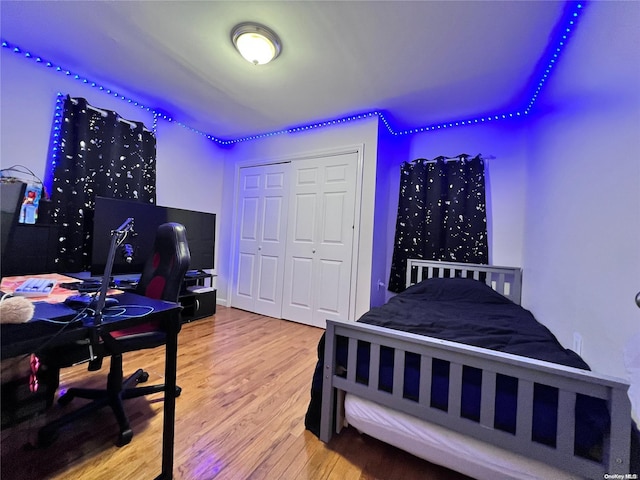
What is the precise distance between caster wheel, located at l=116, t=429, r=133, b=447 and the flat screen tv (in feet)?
4.23

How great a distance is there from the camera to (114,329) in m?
0.90

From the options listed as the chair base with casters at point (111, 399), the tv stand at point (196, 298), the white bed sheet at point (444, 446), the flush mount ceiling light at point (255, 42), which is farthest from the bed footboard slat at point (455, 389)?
the tv stand at point (196, 298)

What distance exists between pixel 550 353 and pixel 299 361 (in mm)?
1657

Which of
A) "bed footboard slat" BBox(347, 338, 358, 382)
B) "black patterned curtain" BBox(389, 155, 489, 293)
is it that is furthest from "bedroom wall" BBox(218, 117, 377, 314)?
"bed footboard slat" BBox(347, 338, 358, 382)

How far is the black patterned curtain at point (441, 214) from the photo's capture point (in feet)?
9.07

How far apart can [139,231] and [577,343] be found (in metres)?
3.50

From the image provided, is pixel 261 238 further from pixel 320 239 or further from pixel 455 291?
pixel 455 291

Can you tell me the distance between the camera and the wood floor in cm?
110

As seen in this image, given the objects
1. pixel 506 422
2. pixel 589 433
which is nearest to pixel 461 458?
pixel 506 422

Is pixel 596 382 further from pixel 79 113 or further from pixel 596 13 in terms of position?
pixel 79 113

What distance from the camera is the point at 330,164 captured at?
3.09m

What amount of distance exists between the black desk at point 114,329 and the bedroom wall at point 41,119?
2.04 m

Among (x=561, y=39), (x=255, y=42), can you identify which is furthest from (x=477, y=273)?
(x=255, y=42)

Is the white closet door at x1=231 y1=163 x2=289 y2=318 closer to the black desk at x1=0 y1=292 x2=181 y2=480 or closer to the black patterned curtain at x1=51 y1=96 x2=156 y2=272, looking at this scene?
the black patterned curtain at x1=51 y1=96 x2=156 y2=272
